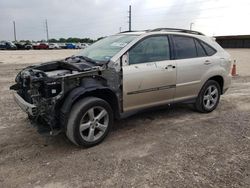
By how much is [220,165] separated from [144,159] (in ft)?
3.36

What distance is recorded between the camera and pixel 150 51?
4.65m

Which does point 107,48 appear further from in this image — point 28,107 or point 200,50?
point 200,50

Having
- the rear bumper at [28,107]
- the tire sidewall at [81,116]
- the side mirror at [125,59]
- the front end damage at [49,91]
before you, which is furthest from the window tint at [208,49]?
the rear bumper at [28,107]

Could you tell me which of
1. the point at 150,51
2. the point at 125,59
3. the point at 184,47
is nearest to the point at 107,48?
the point at 125,59

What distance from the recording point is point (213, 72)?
5586mm

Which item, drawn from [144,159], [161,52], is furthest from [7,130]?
[161,52]

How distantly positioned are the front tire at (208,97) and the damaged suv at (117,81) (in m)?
0.02

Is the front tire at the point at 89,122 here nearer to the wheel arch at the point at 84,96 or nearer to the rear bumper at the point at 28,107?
the wheel arch at the point at 84,96

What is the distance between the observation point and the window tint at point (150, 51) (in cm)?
443

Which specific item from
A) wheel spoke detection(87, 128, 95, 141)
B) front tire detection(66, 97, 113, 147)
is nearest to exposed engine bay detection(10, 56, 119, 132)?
front tire detection(66, 97, 113, 147)

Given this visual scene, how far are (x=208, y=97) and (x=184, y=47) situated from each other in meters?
1.31

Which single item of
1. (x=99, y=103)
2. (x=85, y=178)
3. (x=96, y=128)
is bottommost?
(x=85, y=178)

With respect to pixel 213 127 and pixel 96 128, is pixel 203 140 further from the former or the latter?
pixel 96 128

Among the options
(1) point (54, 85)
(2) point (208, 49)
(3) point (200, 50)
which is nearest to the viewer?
(1) point (54, 85)
